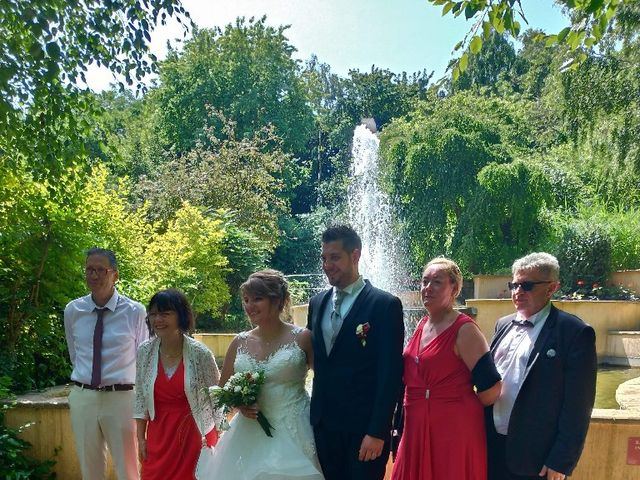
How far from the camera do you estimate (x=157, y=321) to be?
408 centimetres

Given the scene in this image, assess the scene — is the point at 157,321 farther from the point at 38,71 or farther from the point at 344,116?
the point at 344,116

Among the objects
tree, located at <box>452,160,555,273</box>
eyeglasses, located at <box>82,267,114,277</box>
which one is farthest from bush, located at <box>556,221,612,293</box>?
eyeglasses, located at <box>82,267,114,277</box>

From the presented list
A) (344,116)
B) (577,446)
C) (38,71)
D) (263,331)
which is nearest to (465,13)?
(263,331)

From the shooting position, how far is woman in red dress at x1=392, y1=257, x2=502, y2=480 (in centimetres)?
351

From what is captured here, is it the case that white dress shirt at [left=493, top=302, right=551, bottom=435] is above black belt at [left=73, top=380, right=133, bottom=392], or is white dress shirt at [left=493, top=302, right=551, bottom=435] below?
above

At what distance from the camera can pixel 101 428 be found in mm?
4605

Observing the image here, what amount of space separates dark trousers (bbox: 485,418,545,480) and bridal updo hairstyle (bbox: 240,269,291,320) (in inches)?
51.9

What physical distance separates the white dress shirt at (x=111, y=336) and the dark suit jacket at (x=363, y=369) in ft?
5.28

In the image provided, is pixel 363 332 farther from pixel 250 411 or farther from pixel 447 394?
pixel 250 411

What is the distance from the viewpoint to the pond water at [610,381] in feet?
30.0

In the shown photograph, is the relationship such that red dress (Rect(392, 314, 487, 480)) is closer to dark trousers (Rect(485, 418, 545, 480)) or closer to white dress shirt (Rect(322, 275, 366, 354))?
dark trousers (Rect(485, 418, 545, 480))

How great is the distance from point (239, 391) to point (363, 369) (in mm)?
678

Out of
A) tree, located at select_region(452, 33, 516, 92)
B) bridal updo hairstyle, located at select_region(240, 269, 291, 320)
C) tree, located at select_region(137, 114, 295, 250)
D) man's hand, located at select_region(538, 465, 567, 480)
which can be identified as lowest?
man's hand, located at select_region(538, 465, 567, 480)

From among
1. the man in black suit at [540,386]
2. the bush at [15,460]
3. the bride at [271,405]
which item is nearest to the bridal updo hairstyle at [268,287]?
the bride at [271,405]
